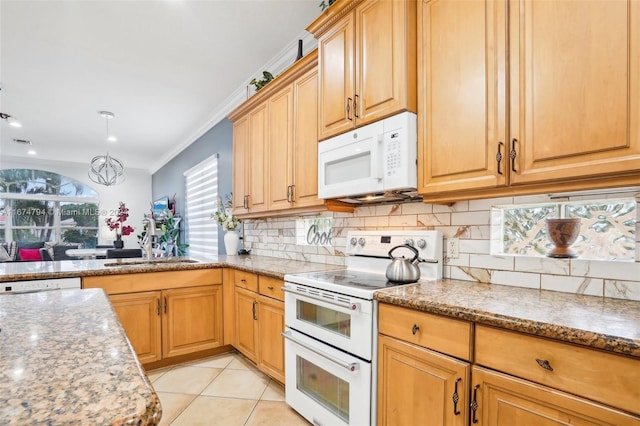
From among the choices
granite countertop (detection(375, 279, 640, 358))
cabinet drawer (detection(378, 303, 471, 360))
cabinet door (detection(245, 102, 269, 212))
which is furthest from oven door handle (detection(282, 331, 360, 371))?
cabinet door (detection(245, 102, 269, 212))

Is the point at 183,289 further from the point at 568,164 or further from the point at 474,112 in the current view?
the point at 568,164

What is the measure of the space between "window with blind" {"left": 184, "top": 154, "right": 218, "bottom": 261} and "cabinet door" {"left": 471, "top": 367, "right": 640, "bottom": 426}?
3879 mm

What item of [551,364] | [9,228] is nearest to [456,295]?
[551,364]

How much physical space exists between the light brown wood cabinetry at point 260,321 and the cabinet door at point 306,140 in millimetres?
657

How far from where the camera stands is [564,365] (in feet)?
3.20

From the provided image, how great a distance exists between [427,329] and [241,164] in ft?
8.28

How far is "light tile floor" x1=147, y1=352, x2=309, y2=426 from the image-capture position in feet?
6.62

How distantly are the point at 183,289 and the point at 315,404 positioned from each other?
151 cm

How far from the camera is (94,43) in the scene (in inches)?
115

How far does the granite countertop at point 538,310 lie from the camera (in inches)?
36.2

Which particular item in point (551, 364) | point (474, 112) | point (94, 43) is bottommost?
point (551, 364)

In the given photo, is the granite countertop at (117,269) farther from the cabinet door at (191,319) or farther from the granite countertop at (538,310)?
the granite countertop at (538,310)

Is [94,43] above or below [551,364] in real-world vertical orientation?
above

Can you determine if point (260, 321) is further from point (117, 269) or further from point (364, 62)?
point (364, 62)
